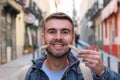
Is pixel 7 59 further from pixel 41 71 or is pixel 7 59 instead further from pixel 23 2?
pixel 41 71

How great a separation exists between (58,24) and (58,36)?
91 mm

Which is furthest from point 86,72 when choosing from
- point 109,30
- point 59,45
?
point 109,30

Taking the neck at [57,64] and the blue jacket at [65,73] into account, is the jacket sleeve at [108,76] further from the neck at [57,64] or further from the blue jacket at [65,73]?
the neck at [57,64]

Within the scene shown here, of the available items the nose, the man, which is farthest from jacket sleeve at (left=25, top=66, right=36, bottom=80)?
the nose

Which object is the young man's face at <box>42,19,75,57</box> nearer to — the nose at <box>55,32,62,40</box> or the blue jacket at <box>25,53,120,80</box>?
the nose at <box>55,32,62,40</box>

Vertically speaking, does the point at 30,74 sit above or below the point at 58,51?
below

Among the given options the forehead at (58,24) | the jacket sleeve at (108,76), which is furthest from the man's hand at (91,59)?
the forehead at (58,24)

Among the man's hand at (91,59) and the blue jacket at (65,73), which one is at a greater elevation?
the man's hand at (91,59)

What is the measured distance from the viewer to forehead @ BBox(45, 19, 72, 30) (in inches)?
111

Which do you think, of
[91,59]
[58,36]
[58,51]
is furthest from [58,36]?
[91,59]

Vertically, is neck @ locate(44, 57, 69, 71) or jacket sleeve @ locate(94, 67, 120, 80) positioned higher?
neck @ locate(44, 57, 69, 71)

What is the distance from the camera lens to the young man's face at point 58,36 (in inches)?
109

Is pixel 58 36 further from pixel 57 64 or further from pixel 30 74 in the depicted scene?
pixel 30 74

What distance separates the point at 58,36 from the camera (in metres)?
2.79
